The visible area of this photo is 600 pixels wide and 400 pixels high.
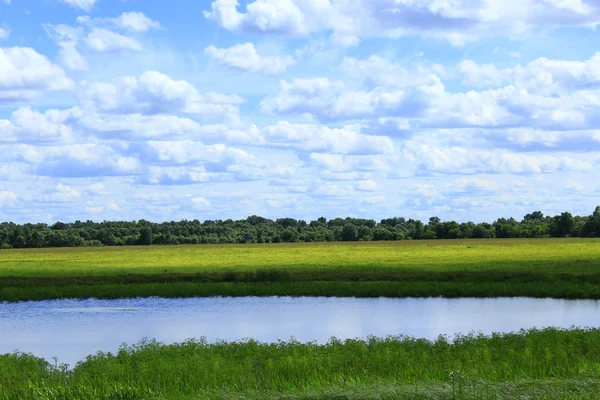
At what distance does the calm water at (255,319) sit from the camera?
30594mm

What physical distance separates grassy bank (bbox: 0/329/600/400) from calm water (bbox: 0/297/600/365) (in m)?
4.56

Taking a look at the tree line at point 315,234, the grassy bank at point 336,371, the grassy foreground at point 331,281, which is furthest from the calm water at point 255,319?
the tree line at point 315,234

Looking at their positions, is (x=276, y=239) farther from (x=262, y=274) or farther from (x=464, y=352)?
(x=464, y=352)

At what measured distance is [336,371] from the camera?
20500 mm

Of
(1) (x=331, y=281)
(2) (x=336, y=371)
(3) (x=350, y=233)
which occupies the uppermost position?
(3) (x=350, y=233)

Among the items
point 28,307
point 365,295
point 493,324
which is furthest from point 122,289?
point 493,324

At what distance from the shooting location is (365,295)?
44906 millimetres

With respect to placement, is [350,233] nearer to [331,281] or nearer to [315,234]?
[315,234]

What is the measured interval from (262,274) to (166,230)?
115827 mm

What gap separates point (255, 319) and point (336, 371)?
15.6 meters

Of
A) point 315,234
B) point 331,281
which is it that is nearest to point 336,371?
point 331,281

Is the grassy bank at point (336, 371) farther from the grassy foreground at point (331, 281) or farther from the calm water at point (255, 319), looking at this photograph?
the grassy foreground at point (331, 281)

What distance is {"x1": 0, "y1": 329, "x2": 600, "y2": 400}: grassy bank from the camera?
A: 1686 centimetres

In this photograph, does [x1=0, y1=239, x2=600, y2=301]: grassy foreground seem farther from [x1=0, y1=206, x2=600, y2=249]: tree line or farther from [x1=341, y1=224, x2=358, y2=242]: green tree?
[x1=341, y1=224, x2=358, y2=242]: green tree
